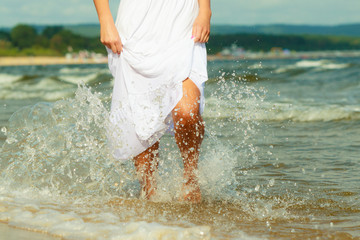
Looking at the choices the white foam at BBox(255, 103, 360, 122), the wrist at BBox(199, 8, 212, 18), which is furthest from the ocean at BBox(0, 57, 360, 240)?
the white foam at BBox(255, 103, 360, 122)

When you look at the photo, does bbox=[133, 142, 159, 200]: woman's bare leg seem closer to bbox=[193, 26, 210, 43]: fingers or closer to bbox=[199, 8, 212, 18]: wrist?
bbox=[193, 26, 210, 43]: fingers

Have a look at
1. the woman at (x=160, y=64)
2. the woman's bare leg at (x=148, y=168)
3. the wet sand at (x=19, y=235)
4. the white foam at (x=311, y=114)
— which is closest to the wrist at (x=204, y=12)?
the woman at (x=160, y=64)

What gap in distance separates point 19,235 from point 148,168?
1.10 m

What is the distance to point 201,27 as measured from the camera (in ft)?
10.4

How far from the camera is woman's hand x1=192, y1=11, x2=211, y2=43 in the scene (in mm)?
3176

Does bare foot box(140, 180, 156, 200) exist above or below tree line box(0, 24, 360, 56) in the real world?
above

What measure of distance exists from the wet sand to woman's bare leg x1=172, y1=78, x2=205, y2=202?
1.06 m


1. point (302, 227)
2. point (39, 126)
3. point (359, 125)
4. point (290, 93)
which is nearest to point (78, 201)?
point (39, 126)

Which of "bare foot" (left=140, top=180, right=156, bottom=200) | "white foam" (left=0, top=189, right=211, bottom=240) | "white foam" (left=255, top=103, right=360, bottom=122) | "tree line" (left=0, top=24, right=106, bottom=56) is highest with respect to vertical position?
"white foam" (left=0, top=189, right=211, bottom=240)

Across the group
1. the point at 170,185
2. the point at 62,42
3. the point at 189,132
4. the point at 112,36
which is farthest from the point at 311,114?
the point at 62,42

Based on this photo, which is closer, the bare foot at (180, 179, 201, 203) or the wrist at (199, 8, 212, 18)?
the wrist at (199, 8, 212, 18)

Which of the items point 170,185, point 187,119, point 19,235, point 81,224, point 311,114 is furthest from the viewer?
point 311,114

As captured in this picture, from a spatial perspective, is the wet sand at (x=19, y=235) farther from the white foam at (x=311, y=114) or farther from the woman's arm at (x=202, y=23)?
the white foam at (x=311, y=114)

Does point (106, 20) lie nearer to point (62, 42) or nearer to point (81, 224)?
point (81, 224)
